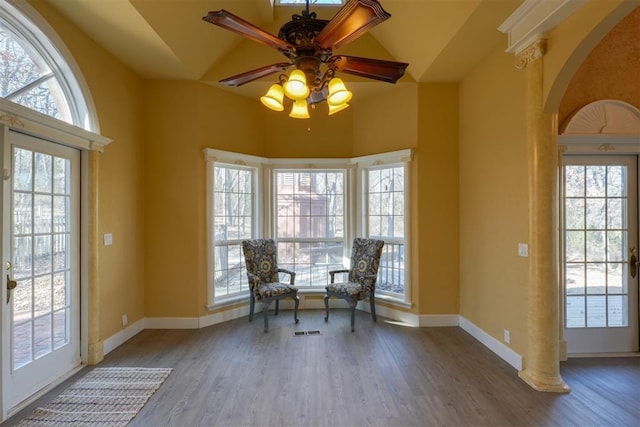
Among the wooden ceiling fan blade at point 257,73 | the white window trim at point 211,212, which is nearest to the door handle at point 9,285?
the white window trim at point 211,212

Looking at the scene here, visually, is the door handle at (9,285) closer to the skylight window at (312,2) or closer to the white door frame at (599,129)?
the skylight window at (312,2)

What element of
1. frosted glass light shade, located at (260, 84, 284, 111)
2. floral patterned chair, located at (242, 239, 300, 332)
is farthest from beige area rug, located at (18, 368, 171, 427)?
frosted glass light shade, located at (260, 84, 284, 111)

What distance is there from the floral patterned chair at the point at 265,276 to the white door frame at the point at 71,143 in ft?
5.50

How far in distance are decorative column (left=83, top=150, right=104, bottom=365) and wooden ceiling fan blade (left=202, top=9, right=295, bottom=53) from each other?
2.07 metres

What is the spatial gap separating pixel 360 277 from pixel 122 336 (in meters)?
2.82

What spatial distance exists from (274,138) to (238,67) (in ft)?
3.61

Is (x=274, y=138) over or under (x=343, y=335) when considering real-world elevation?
over

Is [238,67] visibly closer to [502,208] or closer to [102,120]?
[102,120]

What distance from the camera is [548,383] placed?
2533 millimetres

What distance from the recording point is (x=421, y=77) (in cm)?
384

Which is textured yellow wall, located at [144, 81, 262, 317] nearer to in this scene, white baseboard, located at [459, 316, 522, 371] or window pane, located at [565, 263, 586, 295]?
white baseboard, located at [459, 316, 522, 371]

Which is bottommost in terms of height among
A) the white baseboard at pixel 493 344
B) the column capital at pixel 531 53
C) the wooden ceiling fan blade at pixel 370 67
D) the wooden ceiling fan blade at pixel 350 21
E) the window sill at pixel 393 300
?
the white baseboard at pixel 493 344

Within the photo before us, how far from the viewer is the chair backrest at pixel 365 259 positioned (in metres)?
4.15

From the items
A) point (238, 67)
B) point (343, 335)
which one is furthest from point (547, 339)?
point (238, 67)
